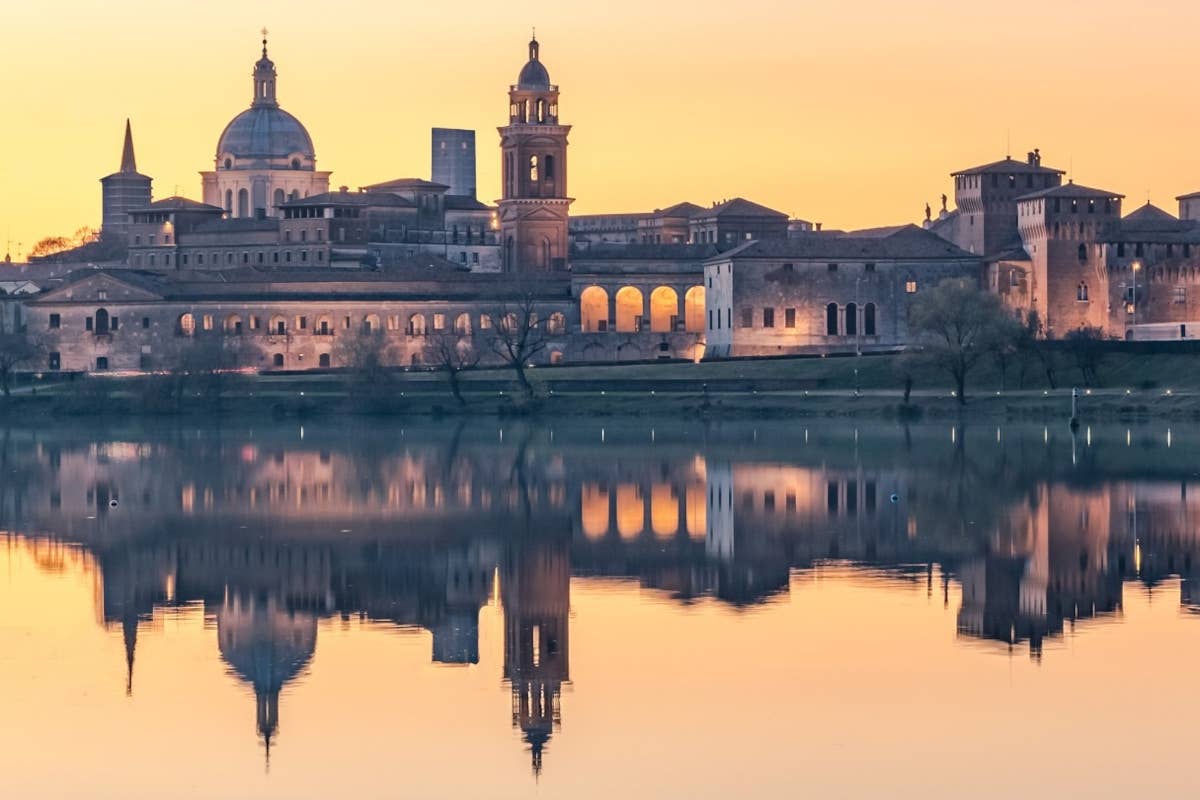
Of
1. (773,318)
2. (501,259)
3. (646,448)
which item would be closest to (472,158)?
(501,259)

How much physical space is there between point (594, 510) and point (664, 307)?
75.4 meters

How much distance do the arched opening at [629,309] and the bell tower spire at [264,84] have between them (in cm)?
3255

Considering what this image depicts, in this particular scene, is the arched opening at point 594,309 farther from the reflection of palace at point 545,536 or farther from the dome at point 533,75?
the reflection of palace at point 545,536

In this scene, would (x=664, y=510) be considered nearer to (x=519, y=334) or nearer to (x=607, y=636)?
(x=607, y=636)

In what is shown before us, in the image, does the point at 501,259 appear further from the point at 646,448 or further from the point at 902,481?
the point at 902,481

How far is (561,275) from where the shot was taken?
388 ft

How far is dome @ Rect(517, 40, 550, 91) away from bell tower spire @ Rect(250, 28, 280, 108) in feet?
89.5

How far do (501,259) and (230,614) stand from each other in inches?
3815

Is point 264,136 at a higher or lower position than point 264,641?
higher

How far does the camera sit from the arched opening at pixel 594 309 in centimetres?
11775

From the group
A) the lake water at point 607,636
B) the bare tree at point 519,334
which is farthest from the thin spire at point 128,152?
the lake water at point 607,636

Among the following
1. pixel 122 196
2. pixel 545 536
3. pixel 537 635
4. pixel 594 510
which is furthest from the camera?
pixel 122 196

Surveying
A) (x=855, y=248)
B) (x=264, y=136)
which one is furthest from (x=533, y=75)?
(x=264, y=136)

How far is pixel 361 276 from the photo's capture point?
4604 inches
